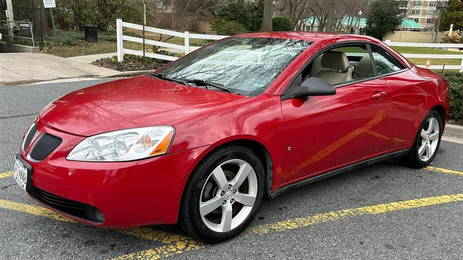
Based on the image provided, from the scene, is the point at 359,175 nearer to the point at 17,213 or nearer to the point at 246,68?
the point at 246,68

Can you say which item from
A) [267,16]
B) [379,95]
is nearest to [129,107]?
[379,95]

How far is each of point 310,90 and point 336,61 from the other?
1.03 metres

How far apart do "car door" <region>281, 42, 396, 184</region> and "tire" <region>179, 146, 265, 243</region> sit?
0.35 m

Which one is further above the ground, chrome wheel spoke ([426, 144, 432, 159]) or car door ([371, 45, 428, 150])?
car door ([371, 45, 428, 150])

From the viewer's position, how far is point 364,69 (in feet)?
13.4

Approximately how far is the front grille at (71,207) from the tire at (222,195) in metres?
0.54

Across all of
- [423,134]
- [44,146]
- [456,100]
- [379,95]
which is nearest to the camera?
[44,146]

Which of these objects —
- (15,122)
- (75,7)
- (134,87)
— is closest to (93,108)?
(134,87)

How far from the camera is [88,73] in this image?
10875 millimetres

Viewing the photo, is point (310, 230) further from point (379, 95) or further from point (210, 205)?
point (379, 95)

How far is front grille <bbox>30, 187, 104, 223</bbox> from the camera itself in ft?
8.18

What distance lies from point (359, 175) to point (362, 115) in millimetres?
986

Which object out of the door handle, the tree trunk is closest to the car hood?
the door handle

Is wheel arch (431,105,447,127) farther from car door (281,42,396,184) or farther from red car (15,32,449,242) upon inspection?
car door (281,42,396,184)
